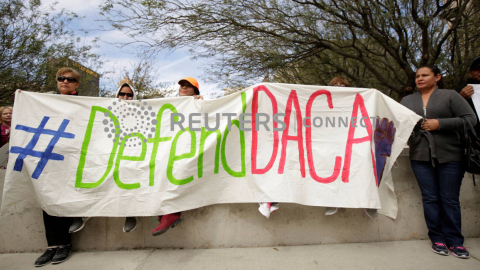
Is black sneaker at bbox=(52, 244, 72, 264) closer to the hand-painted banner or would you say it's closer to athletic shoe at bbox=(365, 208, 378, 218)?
the hand-painted banner

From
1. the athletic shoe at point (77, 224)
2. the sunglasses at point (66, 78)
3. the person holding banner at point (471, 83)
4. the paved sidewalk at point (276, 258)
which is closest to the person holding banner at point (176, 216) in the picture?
the paved sidewalk at point (276, 258)

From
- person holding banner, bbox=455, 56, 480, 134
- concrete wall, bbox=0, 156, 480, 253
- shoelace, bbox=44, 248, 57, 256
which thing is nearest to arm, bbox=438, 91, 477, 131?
person holding banner, bbox=455, 56, 480, 134

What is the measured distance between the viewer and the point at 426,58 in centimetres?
672

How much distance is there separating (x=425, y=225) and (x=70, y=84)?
4.15 meters

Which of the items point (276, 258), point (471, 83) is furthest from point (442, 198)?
point (276, 258)

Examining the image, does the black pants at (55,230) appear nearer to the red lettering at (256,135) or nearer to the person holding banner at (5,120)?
the person holding banner at (5,120)

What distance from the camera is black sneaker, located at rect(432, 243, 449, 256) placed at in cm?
255

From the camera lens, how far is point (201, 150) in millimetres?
2738

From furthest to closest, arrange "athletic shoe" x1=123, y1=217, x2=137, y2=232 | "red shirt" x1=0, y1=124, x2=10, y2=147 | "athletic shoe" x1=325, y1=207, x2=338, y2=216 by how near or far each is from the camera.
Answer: "red shirt" x1=0, y1=124, x2=10, y2=147
"athletic shoe" x1=325, y1=207, x2=338, y2=216
"athletic shoe" x1=123, y1=217, x2=137, y2=232

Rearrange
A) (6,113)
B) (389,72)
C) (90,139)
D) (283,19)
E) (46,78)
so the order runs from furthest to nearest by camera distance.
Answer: (389,72)
(46,78)
(283,19)
(6,113)
(90,139)

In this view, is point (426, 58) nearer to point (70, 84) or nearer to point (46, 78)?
point (70, 84)

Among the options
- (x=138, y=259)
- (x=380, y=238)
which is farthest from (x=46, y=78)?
(x=380, y=238)

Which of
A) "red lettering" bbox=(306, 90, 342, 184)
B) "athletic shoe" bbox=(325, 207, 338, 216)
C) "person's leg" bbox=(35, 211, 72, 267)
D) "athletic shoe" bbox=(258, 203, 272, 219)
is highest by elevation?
"red lettering" bbox=(306, 90, 342, 184)

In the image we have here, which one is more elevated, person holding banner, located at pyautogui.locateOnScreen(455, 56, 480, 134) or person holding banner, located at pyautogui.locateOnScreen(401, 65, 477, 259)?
person holding banner, located at pyautogui.locateOnScreen(455, 56, 480, 134)
